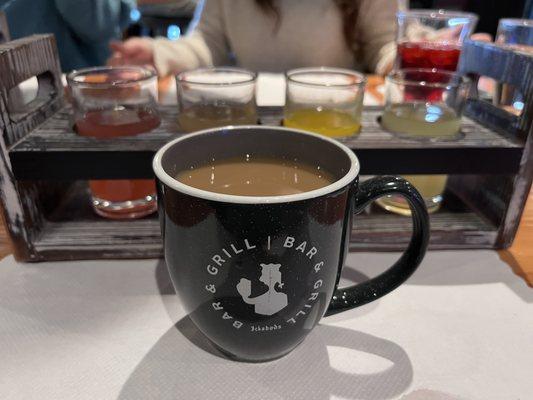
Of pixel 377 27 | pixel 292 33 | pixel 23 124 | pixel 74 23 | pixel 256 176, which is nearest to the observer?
pixel 256 176

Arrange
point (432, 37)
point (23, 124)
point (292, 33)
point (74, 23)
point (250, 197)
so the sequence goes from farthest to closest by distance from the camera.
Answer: point (292, 33), point (74, 23), point (432, 37), point (23, 124), point (250, 197)

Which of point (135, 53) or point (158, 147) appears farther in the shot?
point (135, 53)

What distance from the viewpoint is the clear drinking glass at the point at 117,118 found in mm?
536

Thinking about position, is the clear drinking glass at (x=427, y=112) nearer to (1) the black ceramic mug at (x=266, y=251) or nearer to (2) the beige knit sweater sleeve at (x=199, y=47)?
(1) the black ceramic mug at (x=266, y=251)

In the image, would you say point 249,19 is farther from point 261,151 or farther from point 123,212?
point 261,151

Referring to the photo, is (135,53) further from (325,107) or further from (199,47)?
(325,107)

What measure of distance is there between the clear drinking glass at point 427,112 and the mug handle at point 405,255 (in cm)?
19

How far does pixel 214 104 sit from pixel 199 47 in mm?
950

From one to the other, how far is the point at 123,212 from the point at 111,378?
10.0 inches

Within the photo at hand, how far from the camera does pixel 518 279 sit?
19.7 inches

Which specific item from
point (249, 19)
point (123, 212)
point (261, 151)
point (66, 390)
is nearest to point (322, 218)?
point (261, 151)

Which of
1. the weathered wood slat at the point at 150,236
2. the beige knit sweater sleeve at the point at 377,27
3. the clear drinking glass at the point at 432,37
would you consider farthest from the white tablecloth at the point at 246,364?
the beige knit sweater sleeve at the point at 377,27

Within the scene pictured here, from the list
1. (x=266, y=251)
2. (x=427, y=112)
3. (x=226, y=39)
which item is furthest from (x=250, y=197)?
(x=226, y=39)

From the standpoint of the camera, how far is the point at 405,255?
402 mm
